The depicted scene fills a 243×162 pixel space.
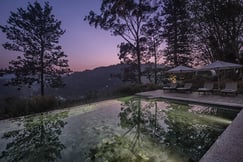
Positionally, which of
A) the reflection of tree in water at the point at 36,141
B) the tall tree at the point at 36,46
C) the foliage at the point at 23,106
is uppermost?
the tall tree at the point at 36,46

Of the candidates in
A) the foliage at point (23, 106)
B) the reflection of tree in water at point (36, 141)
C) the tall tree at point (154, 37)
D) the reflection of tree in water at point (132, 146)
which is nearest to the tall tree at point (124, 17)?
the tall tree at point (154, 37)

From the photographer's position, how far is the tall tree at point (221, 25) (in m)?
13.5

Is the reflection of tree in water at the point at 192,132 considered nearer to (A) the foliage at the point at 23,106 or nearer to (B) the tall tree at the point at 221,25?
(A) the foliage at the point at 23,106

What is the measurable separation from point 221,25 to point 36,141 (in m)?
17.4

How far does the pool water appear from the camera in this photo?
11.9 ft

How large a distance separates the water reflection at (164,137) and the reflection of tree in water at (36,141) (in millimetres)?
1211

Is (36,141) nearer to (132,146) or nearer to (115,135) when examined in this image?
(115,135)

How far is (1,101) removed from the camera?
8133 mm

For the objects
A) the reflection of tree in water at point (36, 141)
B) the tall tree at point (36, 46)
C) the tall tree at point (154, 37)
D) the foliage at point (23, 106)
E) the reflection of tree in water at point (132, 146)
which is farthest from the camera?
the tall tree at point (154, 37)

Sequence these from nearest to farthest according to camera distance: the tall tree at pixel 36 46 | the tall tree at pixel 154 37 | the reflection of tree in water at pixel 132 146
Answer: the reflection of tree in water at pixel 132 146, the tall tree at pixel 36 46, the tall tree at pixel 154 37

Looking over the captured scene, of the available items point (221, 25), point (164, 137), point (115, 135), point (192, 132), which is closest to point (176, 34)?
point (221, 25)

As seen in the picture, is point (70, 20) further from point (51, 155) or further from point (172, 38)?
point (172, 38)

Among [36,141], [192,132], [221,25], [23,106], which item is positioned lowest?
[36,141]

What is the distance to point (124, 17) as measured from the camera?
1611 cm
